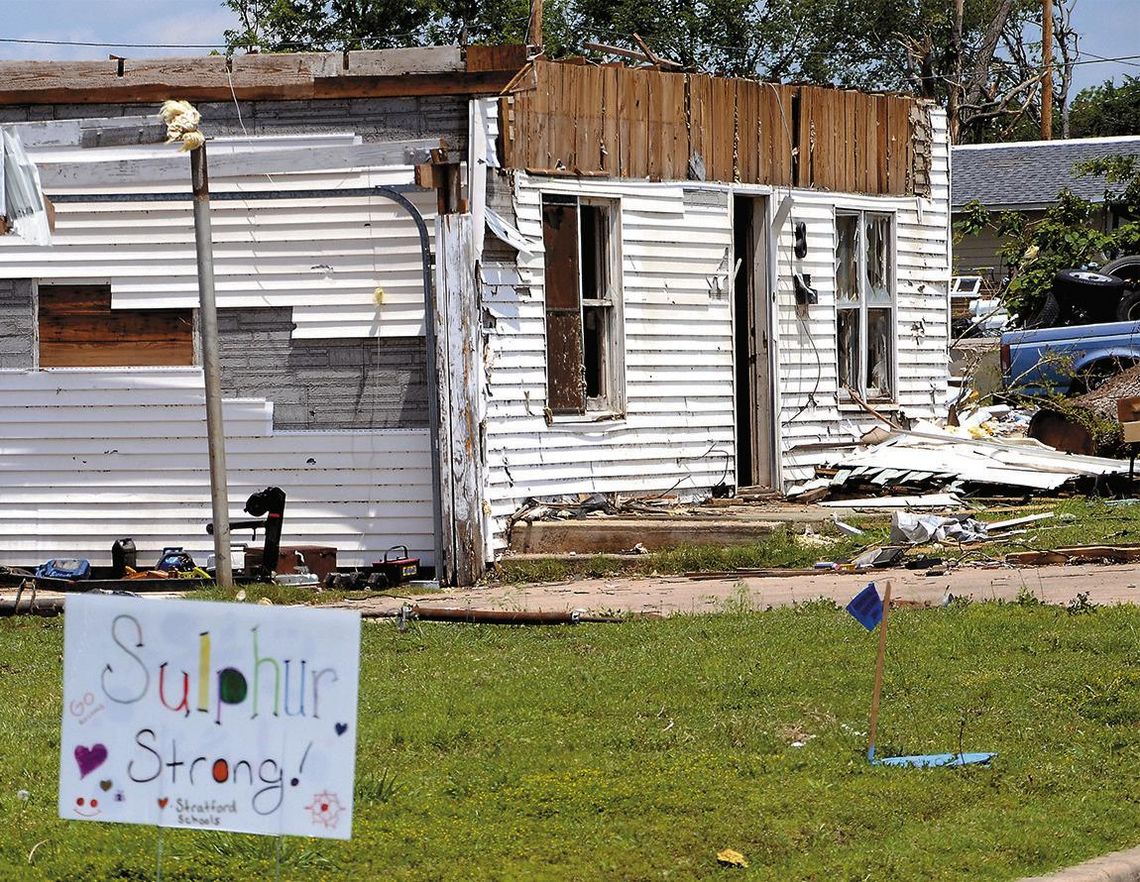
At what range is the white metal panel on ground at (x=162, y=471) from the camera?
13023 millimetres

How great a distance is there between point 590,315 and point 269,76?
3.40m

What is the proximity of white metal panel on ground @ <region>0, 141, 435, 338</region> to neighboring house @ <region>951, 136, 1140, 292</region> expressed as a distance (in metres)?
22.8

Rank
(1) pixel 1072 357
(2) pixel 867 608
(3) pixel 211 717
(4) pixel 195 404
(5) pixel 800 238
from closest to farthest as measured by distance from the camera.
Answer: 1. (3) pixel 211 717
2. (2) pixel 867 608
3. (4) pixel 195 404
4. (5) pixel 800 238
5. (1) pixel 1072 357

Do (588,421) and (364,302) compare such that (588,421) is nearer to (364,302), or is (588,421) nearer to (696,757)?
(364,302)

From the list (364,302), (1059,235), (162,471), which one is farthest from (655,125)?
(1059,235)

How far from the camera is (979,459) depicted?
51.3 feet

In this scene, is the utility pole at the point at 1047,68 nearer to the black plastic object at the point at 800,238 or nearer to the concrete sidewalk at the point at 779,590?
the black plastic object at the point at 800,238

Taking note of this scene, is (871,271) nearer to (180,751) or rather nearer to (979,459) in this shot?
(979,459)

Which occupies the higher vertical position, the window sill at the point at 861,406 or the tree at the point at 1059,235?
the tree at the point at 1059,235

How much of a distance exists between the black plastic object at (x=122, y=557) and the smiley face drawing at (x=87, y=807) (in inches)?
308

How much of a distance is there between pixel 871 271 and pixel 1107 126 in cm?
4156

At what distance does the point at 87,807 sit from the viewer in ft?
16.0

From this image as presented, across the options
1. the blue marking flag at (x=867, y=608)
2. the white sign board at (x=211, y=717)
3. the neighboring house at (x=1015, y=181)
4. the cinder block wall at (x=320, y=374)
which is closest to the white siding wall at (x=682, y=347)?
the cinder block wall at (x=320, y=374)

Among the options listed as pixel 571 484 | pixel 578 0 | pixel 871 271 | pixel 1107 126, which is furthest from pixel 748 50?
pixel 571 484
